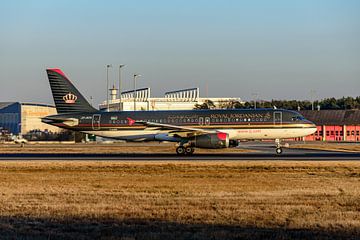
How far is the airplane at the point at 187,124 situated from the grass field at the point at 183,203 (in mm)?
14957

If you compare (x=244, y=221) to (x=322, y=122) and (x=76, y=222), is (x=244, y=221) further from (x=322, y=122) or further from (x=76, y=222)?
(x=322, y=122)

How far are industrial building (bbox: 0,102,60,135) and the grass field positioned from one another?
127 m

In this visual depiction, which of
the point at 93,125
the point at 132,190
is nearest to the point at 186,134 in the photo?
the point at 93,125

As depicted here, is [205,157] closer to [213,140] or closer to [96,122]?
[213,140]

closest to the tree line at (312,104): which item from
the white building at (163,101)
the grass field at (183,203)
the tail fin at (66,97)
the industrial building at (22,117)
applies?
the white building at (163,101)

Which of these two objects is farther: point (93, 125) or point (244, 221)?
point (93, 125)

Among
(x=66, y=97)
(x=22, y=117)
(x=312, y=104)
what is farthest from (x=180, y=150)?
(x=22, y=117)

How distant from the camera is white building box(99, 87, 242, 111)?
138 m

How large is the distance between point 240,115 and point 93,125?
36.7ft

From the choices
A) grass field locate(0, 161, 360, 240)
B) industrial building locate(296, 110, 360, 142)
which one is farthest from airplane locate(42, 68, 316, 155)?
industrial building locate(296, 110, 360, 142)

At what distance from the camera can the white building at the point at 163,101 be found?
13800 cm

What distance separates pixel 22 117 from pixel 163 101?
3411cm

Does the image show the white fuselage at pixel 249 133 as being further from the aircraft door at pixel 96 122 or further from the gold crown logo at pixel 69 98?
the gold crown logo at pixel 69 98

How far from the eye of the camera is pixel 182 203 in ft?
61.3
